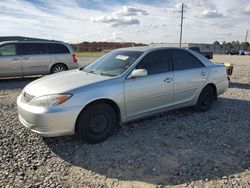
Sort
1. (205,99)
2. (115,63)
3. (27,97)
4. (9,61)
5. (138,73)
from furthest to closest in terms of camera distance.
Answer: (9,61), (205,99), (115,63), (138,73), (27,97)

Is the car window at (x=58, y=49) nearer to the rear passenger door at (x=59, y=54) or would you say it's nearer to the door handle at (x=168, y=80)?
the rear passenger door at (x=59, y=54)

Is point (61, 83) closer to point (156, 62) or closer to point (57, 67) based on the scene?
point (156, 62)

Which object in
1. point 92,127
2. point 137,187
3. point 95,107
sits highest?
point 95,107

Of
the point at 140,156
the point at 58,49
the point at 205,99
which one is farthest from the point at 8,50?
the point at 140,156

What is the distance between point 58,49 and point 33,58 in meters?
1.20

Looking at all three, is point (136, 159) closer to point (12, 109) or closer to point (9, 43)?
point (12, 109)

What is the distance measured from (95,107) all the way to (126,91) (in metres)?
0.63

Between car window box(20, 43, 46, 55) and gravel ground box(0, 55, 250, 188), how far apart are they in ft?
19.1

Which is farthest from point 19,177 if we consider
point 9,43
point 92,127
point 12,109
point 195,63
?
point 9,43

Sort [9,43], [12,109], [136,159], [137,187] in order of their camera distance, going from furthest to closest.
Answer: [9,43]
[12,109]
[136,159]
[137,187]

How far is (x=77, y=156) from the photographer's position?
366 centimetres

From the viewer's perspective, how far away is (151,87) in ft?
15.1

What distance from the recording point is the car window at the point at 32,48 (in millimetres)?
10242

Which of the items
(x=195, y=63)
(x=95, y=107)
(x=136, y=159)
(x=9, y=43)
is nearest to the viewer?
(x=136, y=159)
